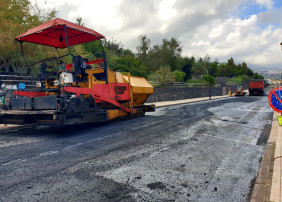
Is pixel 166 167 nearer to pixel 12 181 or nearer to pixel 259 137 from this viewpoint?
pixel 12 181

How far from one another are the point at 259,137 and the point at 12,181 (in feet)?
22.1

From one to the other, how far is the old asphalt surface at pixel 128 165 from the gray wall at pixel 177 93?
15912mm

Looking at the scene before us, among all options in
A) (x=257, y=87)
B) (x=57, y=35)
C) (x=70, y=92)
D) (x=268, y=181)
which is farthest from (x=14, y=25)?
(x=257, y=87)

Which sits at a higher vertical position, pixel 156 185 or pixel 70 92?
pixel 70 92

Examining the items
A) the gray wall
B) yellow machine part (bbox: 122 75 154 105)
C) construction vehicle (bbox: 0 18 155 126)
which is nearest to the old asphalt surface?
construction vehicle (bbox: 0 18 155 126)

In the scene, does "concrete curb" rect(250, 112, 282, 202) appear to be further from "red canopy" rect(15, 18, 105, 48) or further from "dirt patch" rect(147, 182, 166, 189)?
"red canopy" rect(15, 18, 105, 48)

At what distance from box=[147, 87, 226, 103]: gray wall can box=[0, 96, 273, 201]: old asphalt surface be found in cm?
1591

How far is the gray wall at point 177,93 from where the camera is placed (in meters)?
23.9

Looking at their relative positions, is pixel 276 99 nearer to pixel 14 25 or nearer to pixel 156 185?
pixel 156 185

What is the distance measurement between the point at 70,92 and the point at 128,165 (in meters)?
3.61

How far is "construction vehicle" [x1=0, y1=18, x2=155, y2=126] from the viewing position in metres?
6.67

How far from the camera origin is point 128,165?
14.2ft

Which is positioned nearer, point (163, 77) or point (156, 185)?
point (156, 185)

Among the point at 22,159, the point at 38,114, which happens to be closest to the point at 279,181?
the point at 22,159
